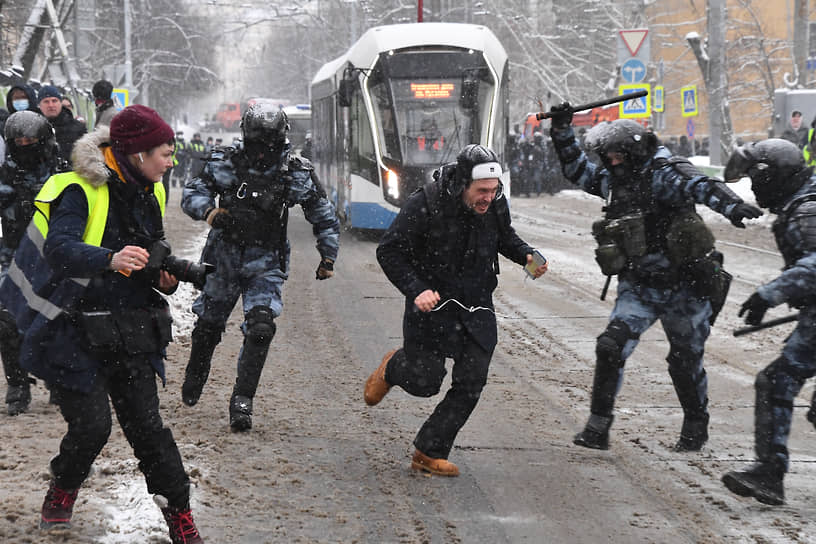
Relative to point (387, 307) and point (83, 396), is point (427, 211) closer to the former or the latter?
point (83, 396)

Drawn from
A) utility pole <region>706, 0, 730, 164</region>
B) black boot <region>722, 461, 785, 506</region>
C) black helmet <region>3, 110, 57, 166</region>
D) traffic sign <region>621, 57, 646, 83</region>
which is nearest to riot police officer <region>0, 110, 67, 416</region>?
black helmet <region>3, 110, 57, 166</region>

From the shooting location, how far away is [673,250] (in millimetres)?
5719

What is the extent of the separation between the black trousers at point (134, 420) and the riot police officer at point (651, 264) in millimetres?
2434

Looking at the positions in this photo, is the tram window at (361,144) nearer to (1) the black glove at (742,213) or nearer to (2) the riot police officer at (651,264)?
(2) the riot police officer at (651,264)

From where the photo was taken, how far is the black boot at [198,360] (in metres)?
6.49

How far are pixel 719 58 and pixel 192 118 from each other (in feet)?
349

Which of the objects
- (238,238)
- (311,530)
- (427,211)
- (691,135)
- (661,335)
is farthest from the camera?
(691,135)

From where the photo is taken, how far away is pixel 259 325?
6.26 metres

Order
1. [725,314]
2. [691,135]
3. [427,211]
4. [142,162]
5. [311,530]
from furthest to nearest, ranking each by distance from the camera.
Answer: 1. [691,135]
2. [725,314]
3. [427,211]
4. [311,530]
5. [142,162]

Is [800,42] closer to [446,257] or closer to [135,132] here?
[446,257]

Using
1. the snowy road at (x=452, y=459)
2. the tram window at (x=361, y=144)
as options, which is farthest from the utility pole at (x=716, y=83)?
the snowy road at (x=452, y=459)

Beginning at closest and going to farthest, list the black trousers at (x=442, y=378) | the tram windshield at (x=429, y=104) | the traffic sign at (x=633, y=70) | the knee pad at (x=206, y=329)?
1. the black trousers at (x=442, y=378)
2. the knee pad at (x=206, y=329)
3. the tram windshield at (x=429, y=104)
4. the traffic sign at (x=633, y=70)

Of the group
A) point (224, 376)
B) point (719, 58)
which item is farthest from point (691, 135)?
point (224, 376)

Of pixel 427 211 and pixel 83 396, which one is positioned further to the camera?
pixel 427 211
